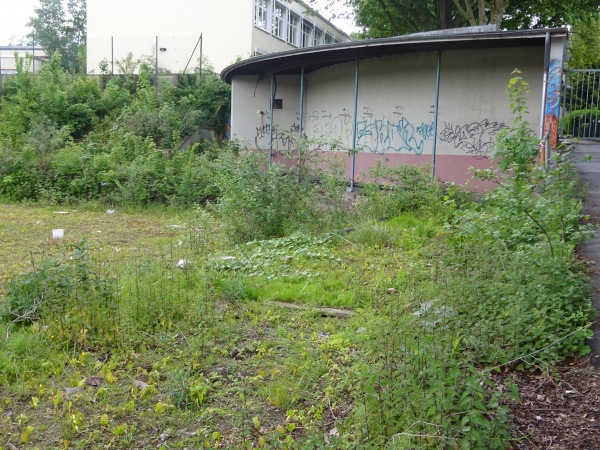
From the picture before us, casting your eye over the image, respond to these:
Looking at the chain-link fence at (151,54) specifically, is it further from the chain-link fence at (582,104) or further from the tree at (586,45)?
the tree at (586,45)

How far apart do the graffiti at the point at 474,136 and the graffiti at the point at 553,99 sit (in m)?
1.97

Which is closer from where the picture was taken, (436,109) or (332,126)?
(436,109)

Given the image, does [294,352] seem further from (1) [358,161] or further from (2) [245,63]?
(2) [245,63]

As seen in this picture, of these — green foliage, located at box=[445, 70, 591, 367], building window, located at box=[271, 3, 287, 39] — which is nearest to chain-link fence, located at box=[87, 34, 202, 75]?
building window, located at box=[271, 3, 287, 39]

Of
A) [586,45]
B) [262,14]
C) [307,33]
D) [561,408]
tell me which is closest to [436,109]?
[561,408]

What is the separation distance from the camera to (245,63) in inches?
680

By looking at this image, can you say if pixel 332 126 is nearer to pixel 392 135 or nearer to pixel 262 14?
pixel 392 135

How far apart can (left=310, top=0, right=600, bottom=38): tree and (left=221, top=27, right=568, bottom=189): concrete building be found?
974cm

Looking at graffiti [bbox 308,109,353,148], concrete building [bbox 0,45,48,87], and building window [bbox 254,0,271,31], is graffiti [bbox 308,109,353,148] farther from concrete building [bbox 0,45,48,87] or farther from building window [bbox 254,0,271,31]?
building window [bbox 254,0,271,31]

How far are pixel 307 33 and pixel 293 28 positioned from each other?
300 centimetres

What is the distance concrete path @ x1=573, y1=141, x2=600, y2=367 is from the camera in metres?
4.54

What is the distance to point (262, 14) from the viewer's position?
2988 cm

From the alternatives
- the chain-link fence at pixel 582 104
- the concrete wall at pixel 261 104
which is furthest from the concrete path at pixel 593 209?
the concrete wall at pixel 261 104

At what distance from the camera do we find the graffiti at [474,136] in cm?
1348
